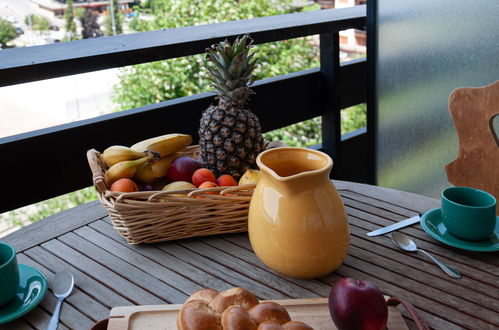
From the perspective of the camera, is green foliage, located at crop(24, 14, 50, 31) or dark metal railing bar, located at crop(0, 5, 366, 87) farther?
green foliage, located at crop(24, 14, 50, 31)

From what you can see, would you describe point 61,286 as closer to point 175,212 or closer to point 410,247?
point 175,212

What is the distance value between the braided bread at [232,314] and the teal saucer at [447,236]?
0.41 metres

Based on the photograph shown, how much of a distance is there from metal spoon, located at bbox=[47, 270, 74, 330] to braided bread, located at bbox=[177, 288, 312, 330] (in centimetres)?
25

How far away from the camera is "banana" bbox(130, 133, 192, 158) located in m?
1.16

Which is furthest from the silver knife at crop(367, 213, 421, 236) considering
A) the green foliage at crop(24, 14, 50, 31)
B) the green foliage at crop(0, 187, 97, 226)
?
the green foliage at crop(24, 14, 50, 31)

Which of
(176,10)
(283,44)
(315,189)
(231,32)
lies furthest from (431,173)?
(176,10)

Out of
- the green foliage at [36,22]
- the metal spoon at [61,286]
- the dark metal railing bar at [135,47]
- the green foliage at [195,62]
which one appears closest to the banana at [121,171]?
the metal spoon at [61,286]

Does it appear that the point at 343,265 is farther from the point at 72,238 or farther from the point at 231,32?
the point at 231,32

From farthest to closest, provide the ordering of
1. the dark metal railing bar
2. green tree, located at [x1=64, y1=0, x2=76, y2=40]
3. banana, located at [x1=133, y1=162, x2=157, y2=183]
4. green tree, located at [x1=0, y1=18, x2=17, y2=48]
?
green tree, located at [x1=64, y1=0, x2=76, y2=40], green tree, located at [x1=0, y1=18, x2=17, y2=48], the dark metal railing bar, banana, located at [x1=133, y1=162, x2=157, y2=183]

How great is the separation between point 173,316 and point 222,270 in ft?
0.55

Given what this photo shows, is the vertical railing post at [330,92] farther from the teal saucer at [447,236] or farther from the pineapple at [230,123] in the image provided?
the teal saucer at [447,236]

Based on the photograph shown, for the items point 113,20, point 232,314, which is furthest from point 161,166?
point 113,20

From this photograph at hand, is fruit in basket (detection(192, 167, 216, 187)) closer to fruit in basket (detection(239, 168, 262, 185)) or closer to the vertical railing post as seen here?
fruit in basket (detection(239, 168, 262, 185))

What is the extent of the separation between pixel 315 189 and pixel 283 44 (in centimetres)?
491
